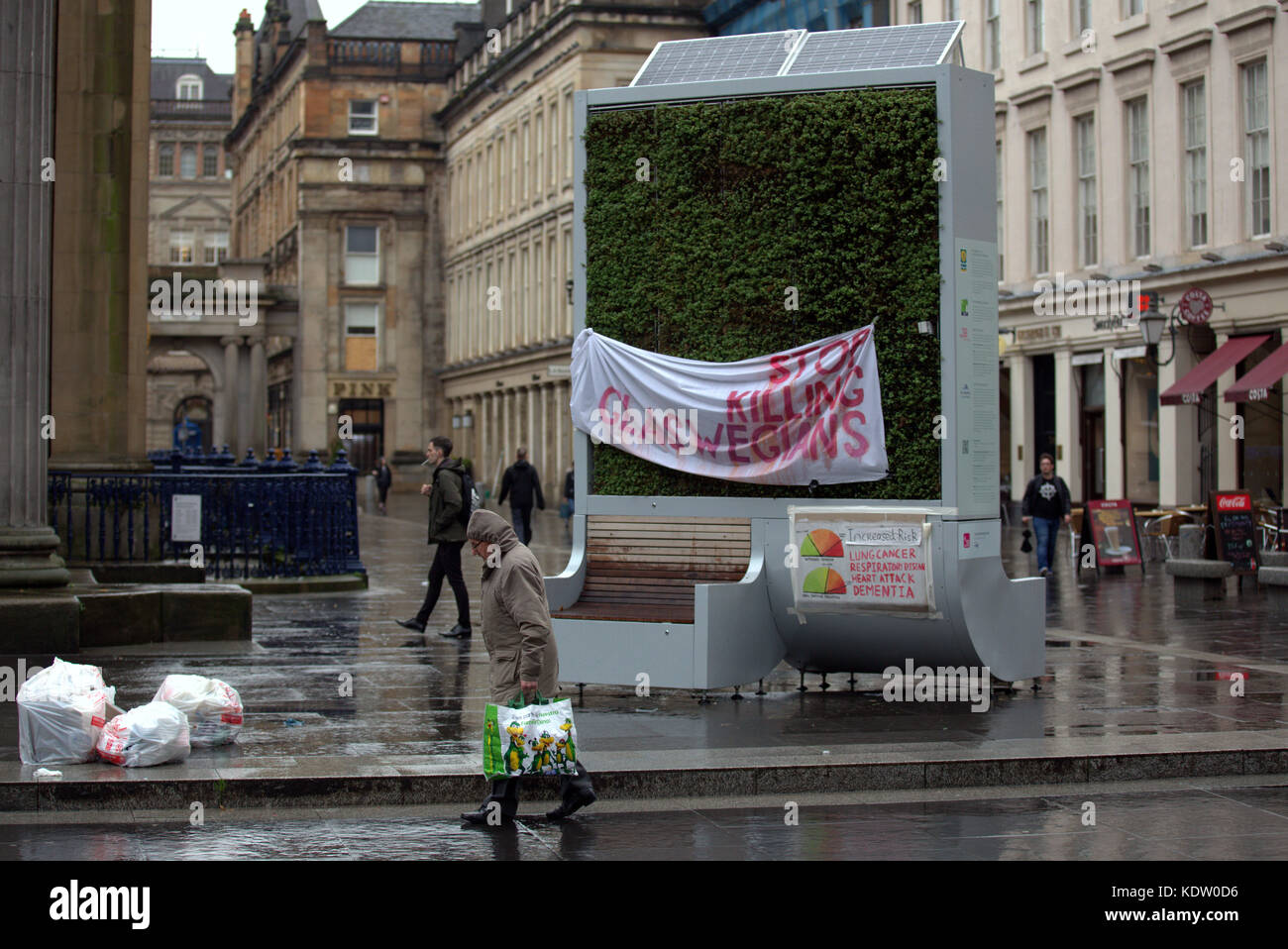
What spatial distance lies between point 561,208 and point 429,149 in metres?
21.1

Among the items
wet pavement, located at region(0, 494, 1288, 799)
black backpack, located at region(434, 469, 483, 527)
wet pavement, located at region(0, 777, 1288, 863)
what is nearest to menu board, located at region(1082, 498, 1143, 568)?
wet pavement, located at region(0, 494, 1288, 799)

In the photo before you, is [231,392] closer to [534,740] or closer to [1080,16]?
[1080,16]

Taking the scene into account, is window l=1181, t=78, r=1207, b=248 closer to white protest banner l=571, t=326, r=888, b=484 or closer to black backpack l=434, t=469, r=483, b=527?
black backpack l=434, t=469, r=483, b=527

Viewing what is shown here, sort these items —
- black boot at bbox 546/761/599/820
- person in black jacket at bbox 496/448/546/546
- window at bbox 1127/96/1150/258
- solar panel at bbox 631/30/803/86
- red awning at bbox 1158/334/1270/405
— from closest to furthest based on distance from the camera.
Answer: black boot at bbox 546/761/599/820, solar panel at bbox 631/30/803/86, person in black jacket at bbox 496/448/546/546, red awning at bbox 1158/334/1270/405, window at bbox 1127/96/1150/258

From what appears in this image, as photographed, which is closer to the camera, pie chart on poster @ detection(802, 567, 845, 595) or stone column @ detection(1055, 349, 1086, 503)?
pie chart on poster @ detection(802, 567, 845, 595)

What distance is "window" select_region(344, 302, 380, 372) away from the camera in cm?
8381

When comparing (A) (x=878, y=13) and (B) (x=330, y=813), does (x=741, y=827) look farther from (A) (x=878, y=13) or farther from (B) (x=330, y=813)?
(A) (x=878, y=13)

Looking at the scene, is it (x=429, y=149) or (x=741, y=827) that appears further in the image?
(x=429, y=149)

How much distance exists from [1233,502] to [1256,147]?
1268cm

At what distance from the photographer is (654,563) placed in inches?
523

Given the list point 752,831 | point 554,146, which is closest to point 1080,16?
point 554,146

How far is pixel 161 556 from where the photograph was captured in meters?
20.1

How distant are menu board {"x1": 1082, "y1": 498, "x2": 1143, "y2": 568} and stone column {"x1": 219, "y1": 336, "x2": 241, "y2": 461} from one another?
1549 inches

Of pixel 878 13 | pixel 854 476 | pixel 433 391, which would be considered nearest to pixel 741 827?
pixel 854 476
